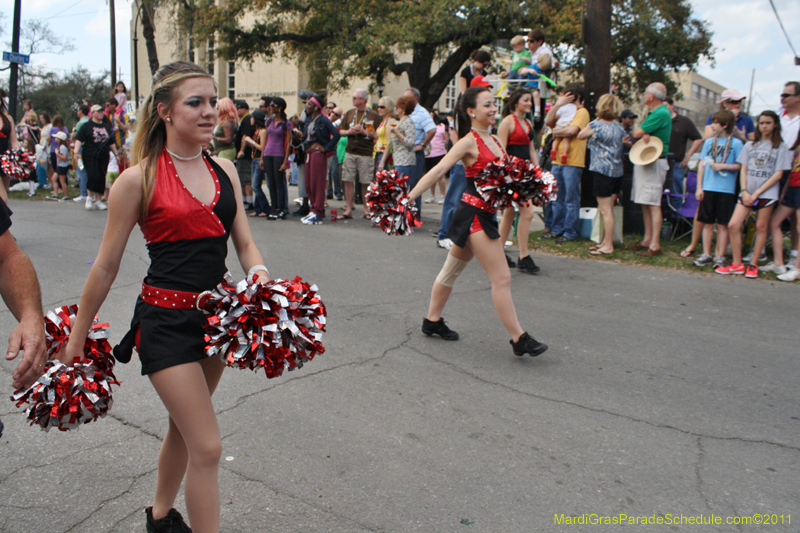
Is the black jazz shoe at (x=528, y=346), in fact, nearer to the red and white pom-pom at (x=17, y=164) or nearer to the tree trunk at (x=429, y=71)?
the red and white pom-pom at (x=17, y=164)

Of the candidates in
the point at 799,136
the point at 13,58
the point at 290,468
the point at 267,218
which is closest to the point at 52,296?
the point at 290,468

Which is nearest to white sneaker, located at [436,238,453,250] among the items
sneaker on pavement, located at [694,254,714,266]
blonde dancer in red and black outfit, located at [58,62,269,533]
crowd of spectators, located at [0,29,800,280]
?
crowd of spectators, located at [0,29,800,280]

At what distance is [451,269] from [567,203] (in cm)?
483

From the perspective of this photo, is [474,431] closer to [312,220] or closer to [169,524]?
[169,524]

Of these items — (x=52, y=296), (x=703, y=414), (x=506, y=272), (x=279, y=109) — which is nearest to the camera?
(x=703, y=414)

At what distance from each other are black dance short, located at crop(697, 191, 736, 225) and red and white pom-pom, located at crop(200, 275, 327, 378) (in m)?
7.03

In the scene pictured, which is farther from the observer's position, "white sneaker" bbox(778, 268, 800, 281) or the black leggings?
the black leggings

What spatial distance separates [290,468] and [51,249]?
6.99 m

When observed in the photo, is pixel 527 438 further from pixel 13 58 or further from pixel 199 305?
pixel 13 58

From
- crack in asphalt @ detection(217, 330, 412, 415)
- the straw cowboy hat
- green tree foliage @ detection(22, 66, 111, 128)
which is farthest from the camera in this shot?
green tree foliage @ detection(22, 66, 111, 128)

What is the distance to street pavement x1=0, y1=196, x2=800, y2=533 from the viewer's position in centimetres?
288

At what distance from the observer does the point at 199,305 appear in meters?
2.21

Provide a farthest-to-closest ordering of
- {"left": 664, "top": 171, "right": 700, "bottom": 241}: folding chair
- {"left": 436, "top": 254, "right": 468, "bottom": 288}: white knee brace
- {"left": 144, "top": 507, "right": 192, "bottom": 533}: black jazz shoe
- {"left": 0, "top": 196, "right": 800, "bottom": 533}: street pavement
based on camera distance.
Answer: {"left": 664, "top": 171, "right": 700, "bottom": 241}: folding chair
{"left": 436, "top": 254, "right": 468, "bottom": 288}: white knee brace
{"left": 0, "top": 196, "right": 800, "bottom": 533}: street pavement
{"left": 144, "top": 507, "right": 192, "bottom": 533}: black jazz shoe

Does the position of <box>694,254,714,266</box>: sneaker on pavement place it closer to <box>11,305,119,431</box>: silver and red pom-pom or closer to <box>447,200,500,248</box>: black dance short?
<box>447,200,500,248</box>: black dance short
